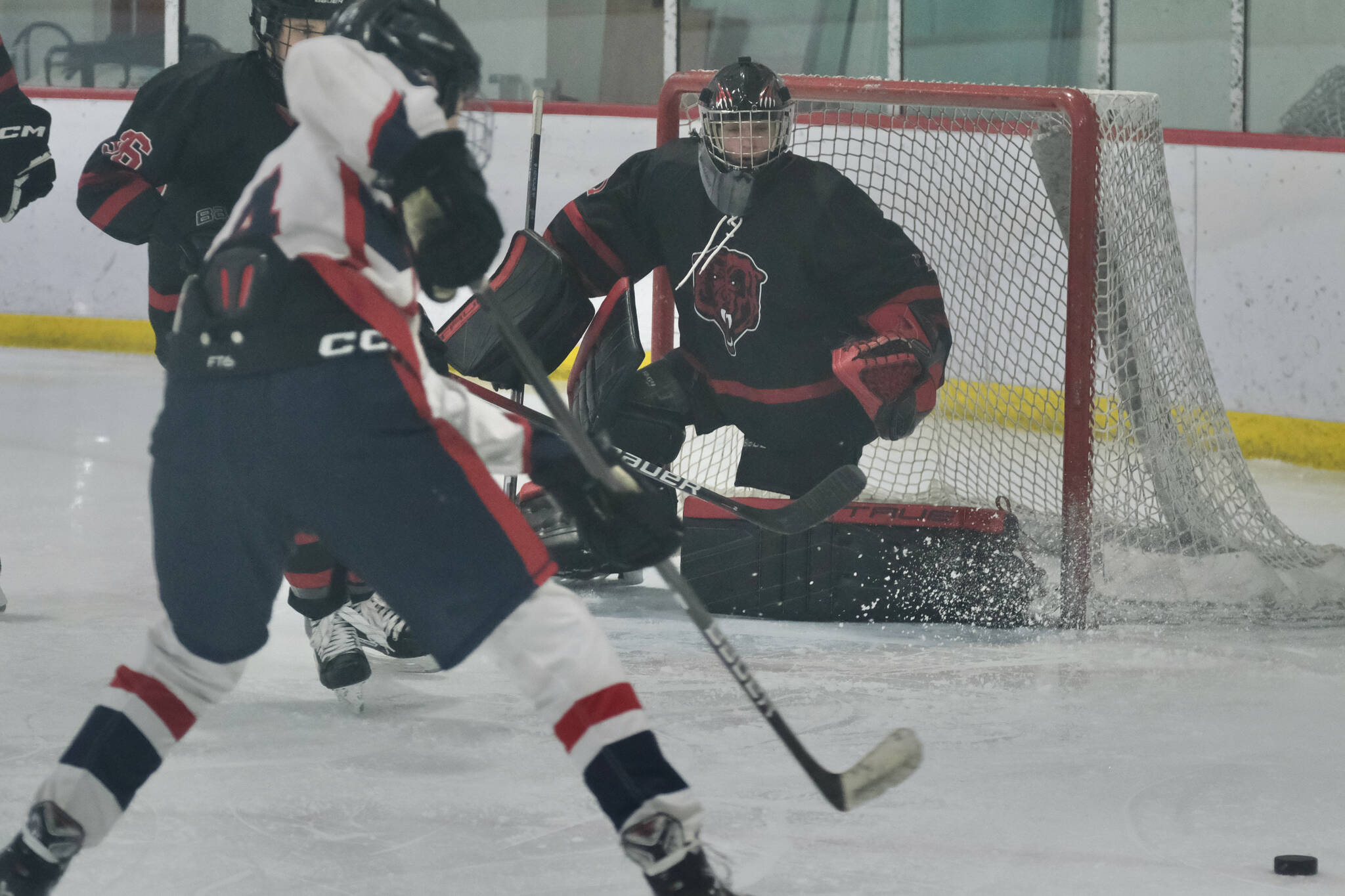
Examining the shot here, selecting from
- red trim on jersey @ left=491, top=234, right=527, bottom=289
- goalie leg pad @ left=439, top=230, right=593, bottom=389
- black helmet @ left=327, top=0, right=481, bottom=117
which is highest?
black helmet @ left=327, top=0, right=481, bottom=117

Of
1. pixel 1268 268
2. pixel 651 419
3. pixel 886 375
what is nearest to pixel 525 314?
pixel 651 419

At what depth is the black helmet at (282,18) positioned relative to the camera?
2.37 m

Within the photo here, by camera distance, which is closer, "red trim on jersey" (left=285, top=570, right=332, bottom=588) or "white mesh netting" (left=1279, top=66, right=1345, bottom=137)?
"red trim on jersey" (left=285, top=570, right=332, bottom=588)

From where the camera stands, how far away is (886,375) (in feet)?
8.96

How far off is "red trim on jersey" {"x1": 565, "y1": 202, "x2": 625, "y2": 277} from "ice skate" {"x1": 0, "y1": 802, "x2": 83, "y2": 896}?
69.3 inches

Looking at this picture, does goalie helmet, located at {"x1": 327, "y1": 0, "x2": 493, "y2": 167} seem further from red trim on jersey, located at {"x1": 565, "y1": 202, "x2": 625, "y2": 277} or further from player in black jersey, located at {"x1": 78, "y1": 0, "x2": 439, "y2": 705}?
red trim on jersey, located at {"x1": 565, "y1": 202, "x2": 625, "y2": 277}

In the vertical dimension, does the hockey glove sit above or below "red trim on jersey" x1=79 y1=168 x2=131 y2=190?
below

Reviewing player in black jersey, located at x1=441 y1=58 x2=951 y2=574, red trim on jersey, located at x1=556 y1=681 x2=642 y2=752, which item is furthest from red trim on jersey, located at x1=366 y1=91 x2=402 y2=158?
player in black jersey, located at x1=441 y1=58 x2=951 y2=574

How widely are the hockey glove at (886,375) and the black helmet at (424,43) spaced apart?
129 cm

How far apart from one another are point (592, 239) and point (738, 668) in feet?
5.15

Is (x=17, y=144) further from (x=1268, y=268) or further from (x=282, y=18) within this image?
(x=1268, y=268)

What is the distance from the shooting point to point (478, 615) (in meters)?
1.39

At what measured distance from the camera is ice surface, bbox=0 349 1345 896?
1.77 m

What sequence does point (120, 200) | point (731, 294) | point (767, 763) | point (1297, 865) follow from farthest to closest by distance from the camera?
point (731, 294), point (120, 200), point (767, 763), point (1297, 865)
